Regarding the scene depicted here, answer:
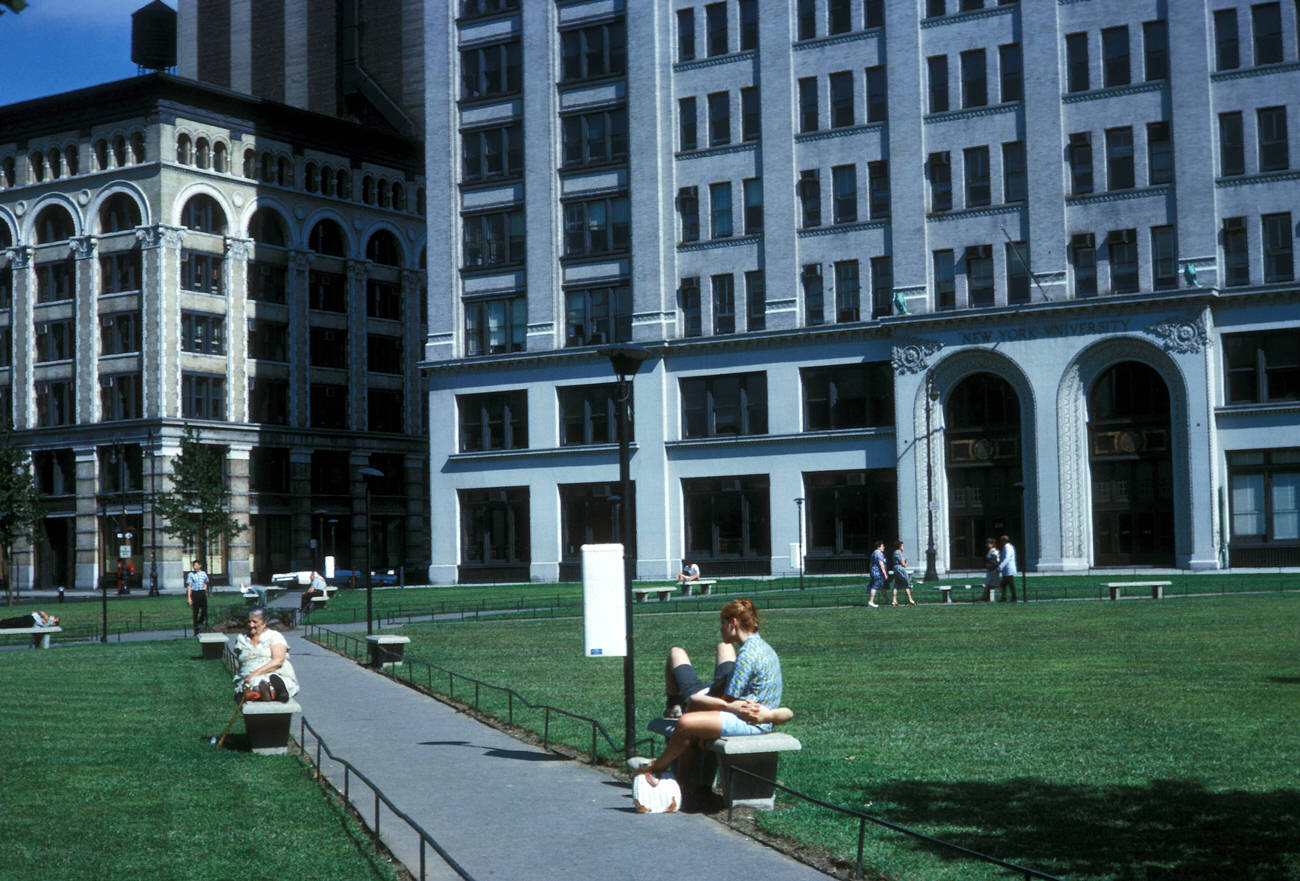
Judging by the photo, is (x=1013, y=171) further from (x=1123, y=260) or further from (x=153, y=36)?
(x=153, y=36)

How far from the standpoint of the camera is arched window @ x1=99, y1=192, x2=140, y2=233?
84625 mm

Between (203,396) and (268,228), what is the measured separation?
36.8 feet

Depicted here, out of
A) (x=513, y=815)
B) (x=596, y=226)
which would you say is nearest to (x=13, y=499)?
(x=596, y=226)

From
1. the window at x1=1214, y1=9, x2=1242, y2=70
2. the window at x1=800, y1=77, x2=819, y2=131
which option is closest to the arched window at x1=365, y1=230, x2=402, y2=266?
the window at x1=800, y1=77, x2=819, y2=131

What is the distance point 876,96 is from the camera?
212ft

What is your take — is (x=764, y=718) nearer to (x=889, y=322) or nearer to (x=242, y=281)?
(x=889, y=322)

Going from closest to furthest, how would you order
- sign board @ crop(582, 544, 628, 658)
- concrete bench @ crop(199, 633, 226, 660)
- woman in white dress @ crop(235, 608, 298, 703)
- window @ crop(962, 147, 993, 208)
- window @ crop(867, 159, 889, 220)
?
sign board @ crop(582, 544, 628, 658) < woman in white dress @ crop(235, 608, 298, 703) < concrete bench @ crop(199, 633, 226, 660) < window @ crop(962, 147, 993, 208) < window @ crop(867, 159, 889, 220)

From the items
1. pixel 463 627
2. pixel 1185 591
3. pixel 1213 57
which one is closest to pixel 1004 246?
pixel 1213 57

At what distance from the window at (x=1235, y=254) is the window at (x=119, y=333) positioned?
56354mm

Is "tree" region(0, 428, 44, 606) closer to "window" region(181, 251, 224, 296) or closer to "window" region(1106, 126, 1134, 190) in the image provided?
"window" region(181, 251, 224, 296)

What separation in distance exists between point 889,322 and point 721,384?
8.62 m

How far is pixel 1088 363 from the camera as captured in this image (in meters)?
59.6

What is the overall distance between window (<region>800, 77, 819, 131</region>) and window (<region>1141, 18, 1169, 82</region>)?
44.9ft

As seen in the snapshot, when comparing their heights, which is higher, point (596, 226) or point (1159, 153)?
point (1159, 153)
